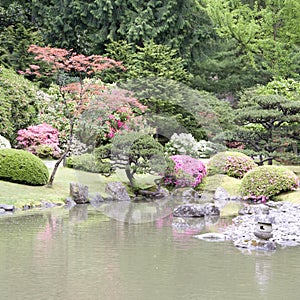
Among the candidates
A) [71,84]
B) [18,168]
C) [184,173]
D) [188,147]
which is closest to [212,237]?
[18,168]

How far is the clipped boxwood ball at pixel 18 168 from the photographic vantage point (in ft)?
47.2

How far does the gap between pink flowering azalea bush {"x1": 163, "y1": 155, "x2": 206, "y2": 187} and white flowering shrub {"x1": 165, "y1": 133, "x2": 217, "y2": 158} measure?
161cm

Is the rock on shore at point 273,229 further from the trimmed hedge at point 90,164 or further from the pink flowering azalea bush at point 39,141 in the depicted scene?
the pink flowering azalea bush at point 39,141

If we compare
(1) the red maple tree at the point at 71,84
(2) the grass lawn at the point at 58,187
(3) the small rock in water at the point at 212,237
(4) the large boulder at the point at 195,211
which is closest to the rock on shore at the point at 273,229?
(3) the small rock in water at the point at 212,237

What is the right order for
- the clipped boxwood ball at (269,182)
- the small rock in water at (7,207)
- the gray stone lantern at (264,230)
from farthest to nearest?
the clipped boxwood ball at (269,182)
the small rock in water at (7,207)
the gray stone lantern at (264,230)

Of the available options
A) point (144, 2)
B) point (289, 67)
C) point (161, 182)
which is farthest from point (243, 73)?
point (161, 182)

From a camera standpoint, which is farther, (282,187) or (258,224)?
(282,187)

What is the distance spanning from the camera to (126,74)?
75.0 ft

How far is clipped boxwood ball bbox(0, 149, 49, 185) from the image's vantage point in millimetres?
14383

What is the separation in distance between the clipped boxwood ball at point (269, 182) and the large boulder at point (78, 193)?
3.86m

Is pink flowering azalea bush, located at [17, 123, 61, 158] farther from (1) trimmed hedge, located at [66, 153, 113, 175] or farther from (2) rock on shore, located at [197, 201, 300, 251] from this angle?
(2) rock on shore, located at [197, 201, 300, 251]

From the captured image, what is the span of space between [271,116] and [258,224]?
360 inches

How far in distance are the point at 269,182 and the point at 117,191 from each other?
3.53 m

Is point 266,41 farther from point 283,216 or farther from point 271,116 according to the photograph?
point 283,216
